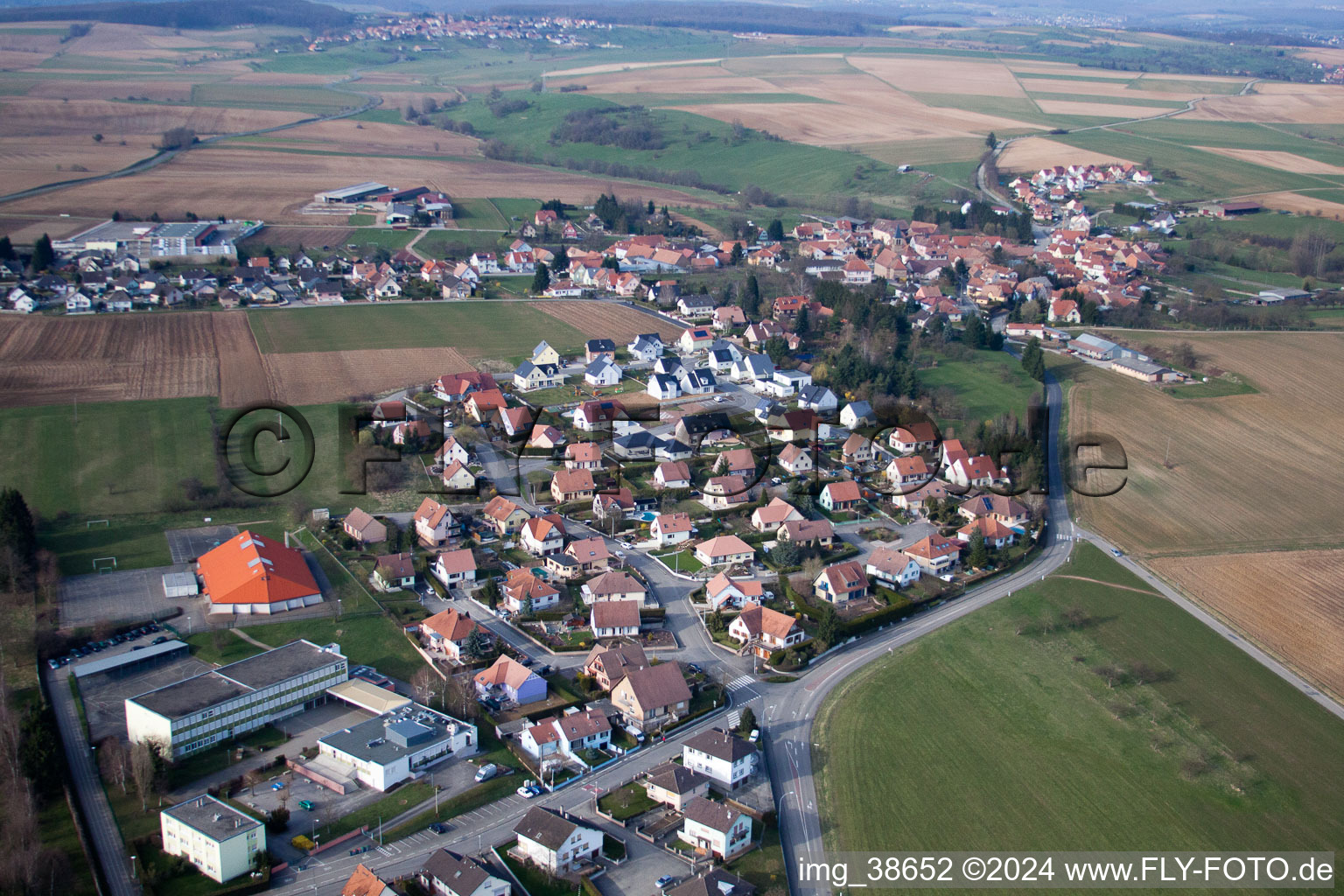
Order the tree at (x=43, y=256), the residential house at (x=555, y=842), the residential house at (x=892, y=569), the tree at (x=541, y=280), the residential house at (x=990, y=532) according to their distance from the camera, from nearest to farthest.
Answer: the residential house at (x=555, y=842) < the residential house at (x=892, y=569) < the residential house at (x=990, y=532) < the tree at (x=43, y=256) < the tree at (x=541, y=280)

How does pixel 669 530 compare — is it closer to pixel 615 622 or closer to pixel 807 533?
pixel 807 533

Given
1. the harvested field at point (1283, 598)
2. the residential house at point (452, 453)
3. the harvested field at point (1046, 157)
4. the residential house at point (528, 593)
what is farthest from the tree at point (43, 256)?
the harvested field at point (1046, 157)

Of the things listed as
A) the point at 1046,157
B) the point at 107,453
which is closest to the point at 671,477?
the point at 107,453

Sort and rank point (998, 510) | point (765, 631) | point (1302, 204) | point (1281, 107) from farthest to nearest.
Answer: point (1281, 107) < point (1302, 204) < point (998, 510) < point (765, 631)

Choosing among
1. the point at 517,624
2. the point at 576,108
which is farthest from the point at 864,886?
the point at 576,108

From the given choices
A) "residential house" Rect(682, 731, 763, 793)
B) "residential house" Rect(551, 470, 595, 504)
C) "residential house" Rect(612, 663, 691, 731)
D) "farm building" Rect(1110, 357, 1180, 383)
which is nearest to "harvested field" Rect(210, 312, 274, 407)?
"residential house" Rect(551, 470, 595, 504)

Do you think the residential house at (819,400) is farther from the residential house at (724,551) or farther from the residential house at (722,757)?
the residential house at (722,757)
